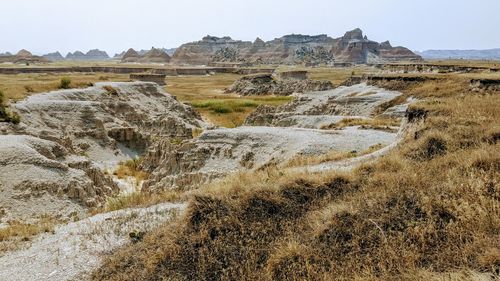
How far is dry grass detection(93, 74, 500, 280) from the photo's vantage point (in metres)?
6.32

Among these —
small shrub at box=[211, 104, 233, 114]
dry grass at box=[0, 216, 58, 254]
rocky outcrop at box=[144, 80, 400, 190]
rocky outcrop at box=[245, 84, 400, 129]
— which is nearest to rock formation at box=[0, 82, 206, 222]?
rocky outcrop at box=[144, 80, 400, 190]

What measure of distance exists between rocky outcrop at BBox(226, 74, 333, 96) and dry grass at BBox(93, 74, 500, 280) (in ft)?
209

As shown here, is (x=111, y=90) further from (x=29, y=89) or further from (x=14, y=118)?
(x=14, y=118)

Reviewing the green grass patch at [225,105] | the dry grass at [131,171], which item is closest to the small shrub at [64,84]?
the dry grass at [131,171]

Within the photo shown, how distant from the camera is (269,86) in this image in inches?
3177

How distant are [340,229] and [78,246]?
5.24 meters

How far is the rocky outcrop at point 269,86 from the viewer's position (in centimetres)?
7381

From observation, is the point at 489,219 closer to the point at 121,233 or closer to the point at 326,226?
the point at 326,226

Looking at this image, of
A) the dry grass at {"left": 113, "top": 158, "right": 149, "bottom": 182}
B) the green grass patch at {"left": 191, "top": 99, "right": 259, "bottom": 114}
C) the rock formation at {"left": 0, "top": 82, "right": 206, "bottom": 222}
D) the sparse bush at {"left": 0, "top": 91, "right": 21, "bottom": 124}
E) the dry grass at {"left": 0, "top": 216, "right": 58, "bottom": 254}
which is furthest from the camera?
the green grass patch at {"left": 191, "top": 99, "right": 259, "bottom": 114}

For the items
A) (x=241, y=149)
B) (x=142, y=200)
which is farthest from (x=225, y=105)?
(x=142, y=200)

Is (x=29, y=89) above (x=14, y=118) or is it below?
above

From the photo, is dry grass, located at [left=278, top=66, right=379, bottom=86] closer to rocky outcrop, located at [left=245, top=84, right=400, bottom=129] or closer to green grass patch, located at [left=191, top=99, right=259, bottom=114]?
green grass patch, located at [left=191, top=99, right=259, bottom=114]

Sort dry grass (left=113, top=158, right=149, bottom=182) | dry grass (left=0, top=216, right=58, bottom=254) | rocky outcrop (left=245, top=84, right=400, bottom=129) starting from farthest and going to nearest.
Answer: rocky outcrop (left=245, top=84, right=400, bottom=129)
dry grass (left=113, top=158, right=149, bottom=182)
dry grass (left=0, top=216, right=58, bottom=254)

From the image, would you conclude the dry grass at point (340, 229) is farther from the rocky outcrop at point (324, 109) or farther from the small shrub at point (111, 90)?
the small shrub at point (111, 90)
